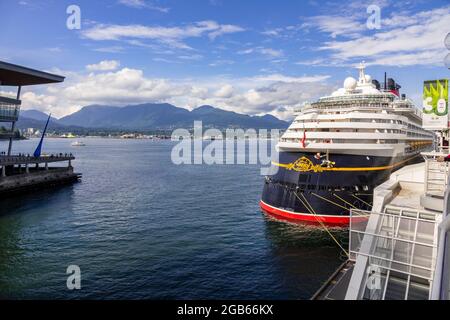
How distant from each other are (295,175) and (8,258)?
2917cm

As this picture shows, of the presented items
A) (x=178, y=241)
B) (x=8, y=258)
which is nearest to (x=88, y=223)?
(x=8, y=258)

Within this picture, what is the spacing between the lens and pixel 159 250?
28.6m

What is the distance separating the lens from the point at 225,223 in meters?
37.2

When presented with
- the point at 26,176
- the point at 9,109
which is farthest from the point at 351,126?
the point at 9,109

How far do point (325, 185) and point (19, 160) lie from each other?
5793 cm

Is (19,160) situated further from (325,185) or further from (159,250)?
(325,185)

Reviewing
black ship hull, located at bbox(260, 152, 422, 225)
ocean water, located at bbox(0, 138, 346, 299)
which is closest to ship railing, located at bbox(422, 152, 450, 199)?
ocean water, located at bbox(0, 138, 346, 299)

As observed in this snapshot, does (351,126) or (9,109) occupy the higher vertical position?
(9,109)

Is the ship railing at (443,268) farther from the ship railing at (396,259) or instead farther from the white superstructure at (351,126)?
the white superstructure at (351,126)

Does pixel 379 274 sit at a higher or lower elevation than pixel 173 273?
higher

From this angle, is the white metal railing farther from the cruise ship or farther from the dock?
the cruise ship

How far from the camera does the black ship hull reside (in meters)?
35.2

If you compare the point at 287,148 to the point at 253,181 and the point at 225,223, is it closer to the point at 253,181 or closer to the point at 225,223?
the point at 225,223
